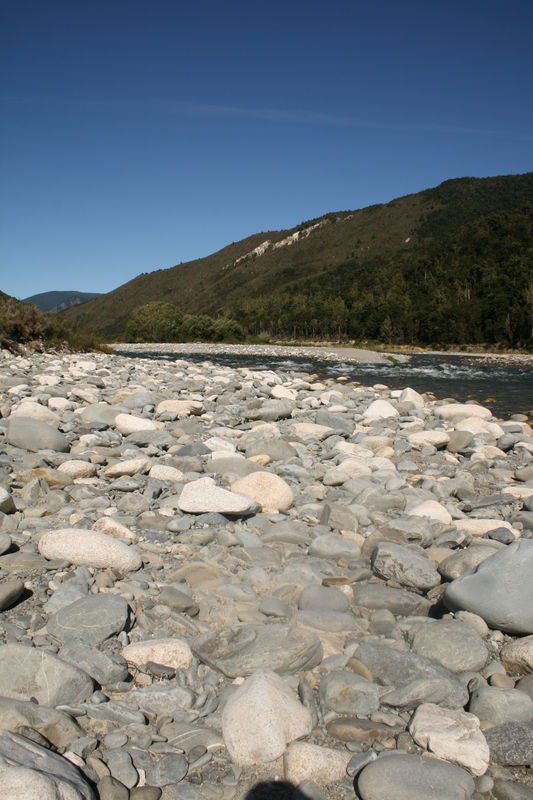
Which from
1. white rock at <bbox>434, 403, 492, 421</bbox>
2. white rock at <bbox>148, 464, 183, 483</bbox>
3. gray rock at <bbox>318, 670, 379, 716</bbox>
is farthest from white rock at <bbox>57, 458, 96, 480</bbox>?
white rock at <bbox>434, 403, 492, 421</bbox>

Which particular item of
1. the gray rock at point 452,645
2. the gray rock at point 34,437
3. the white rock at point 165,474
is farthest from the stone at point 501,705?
the gray rock at point 34,437

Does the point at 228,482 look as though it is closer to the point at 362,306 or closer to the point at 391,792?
the point at 391,792

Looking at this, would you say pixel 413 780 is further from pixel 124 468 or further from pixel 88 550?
pixel 124 468

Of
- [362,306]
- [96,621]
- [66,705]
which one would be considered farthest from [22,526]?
[362,306]

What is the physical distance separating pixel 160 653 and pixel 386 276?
95019 millimetres

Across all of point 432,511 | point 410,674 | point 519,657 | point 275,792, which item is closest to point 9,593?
point 275,792

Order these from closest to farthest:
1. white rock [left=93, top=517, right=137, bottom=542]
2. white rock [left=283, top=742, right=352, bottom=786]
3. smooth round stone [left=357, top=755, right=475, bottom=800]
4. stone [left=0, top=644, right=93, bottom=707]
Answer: smooth round stone [left=357, top=755, right=475, bottom=800] < white rock [left=283, top=742, right=352, bottom=786] < stone [left=0, top=644, right=93, bottom=707] < white rock [left=93, top=517, right=137, bottom=542]

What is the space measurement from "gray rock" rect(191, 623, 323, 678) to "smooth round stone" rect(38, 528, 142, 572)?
72 centimetres

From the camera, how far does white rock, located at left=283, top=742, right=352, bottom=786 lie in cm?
168

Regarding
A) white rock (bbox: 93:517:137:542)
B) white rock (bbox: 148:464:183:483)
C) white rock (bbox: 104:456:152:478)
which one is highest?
white rock (bbox: 104:456:152:478)

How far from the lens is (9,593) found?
7.83 ft

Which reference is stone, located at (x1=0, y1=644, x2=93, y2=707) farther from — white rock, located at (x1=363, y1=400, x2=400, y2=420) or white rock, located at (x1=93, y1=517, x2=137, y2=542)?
white rock, located at (x1=363, y1=400, x2=400, y2=420)

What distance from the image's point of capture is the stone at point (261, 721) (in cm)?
176

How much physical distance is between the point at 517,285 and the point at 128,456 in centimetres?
6826
